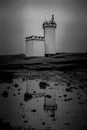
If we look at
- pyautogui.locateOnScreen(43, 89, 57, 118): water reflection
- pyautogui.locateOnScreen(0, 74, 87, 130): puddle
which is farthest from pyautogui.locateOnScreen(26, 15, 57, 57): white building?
pyautogui.locateOnScreen(43, 89, 57, 118): water reflection

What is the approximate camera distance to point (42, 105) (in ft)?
3.50

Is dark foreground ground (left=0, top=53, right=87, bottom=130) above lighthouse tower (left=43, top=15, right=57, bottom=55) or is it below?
below

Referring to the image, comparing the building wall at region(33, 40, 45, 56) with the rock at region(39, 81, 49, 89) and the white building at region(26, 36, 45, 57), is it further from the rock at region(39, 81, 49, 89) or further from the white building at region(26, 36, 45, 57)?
the rock at region(39, 81, 49, 89)

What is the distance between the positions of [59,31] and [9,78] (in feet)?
2.05

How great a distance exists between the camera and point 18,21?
5.66 feet

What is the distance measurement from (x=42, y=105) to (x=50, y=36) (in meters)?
0.77

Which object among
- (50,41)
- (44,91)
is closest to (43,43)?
(50,41)

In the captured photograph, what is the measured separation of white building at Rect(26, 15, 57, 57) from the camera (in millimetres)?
1653

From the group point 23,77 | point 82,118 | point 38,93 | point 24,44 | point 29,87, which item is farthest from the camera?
point 24,44

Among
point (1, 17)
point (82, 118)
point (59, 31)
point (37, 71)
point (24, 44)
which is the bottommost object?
point (82, 118)

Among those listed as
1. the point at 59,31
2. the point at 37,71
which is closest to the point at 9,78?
the point at 37,71

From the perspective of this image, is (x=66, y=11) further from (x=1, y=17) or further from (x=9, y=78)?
(x=9, y=78)

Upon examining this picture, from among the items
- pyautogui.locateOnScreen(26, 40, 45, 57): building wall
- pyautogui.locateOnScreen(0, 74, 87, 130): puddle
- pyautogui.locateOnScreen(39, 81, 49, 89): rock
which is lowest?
pyautogui.locateOnScreen(0, 74, 87, 130): puddle

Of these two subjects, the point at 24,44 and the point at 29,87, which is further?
the point at 24,44
